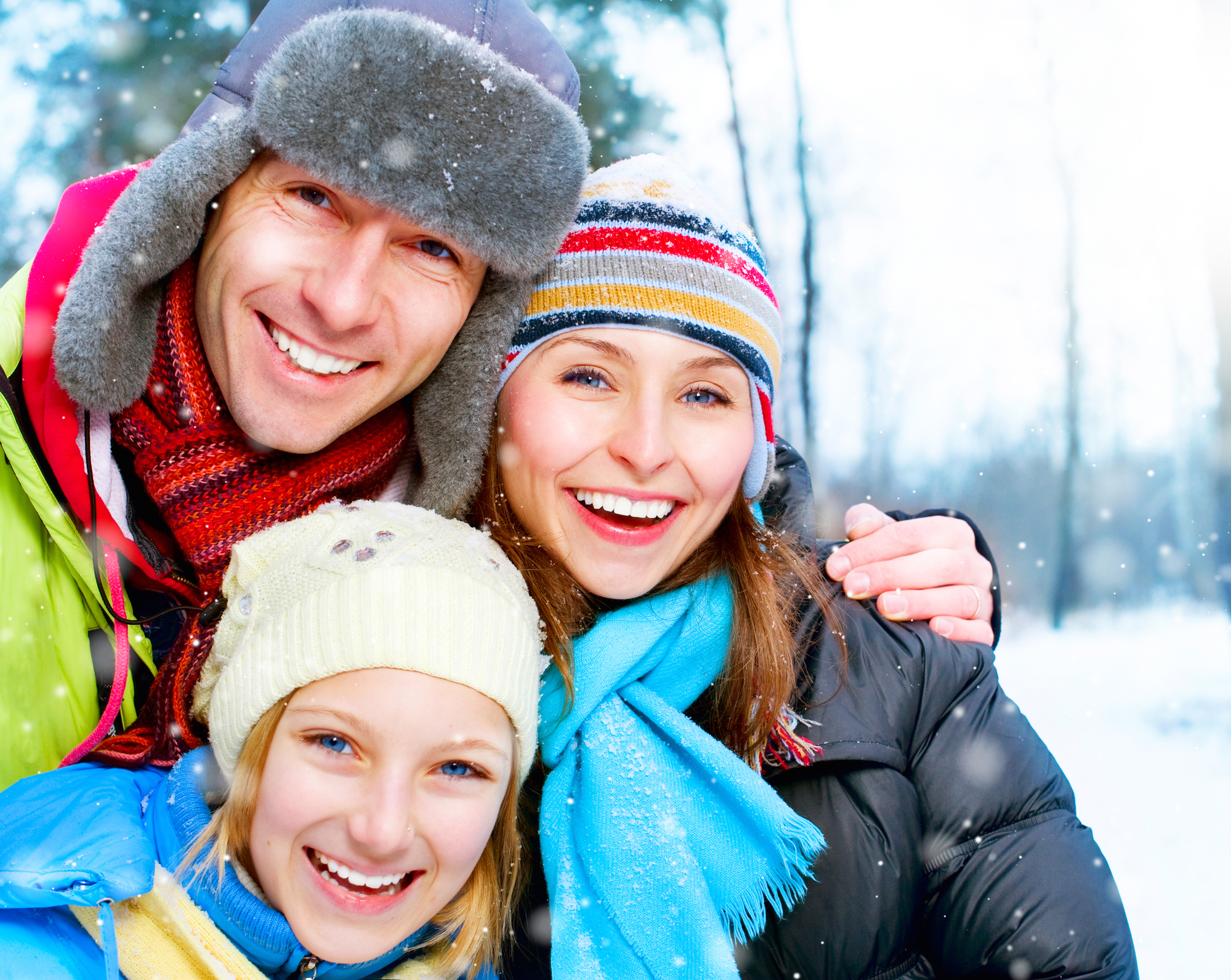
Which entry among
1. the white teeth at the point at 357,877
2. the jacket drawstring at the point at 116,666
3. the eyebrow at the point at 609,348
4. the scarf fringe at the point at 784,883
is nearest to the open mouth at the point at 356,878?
the white teeth at the point at 357,877

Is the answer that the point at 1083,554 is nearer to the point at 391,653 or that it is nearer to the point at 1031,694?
the point at 1031,694

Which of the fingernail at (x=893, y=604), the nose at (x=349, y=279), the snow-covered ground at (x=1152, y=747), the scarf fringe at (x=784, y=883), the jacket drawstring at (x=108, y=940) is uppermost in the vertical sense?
the nose at (x=349, y=279)

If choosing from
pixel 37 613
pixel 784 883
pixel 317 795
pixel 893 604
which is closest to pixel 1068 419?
pixel 893 604

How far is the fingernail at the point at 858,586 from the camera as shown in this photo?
2.09m

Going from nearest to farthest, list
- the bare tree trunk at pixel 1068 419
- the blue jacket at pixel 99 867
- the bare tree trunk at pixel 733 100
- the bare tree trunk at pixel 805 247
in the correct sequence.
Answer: the blue jacket at pixel 99 867, the bare tree trunk at pixel 733 100, the bare tree trunk at pixel 805 247, the bare tree trunk at pixel 1068 419

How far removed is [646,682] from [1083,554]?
647cm

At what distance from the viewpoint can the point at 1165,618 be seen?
278 inches

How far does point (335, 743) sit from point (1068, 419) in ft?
22.7

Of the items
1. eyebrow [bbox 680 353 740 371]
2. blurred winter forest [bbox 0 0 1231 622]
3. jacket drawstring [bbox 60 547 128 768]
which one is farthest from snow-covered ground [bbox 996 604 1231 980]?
jacket drawstring [bbox 60 547 128 768]

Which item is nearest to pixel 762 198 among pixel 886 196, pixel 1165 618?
pixel 886 196

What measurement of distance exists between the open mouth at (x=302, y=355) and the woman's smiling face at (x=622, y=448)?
→ 366mm

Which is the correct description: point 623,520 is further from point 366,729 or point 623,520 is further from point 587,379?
point 366,729

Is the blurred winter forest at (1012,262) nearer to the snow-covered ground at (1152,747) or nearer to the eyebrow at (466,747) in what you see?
the snow-covered ground at (1152,747)

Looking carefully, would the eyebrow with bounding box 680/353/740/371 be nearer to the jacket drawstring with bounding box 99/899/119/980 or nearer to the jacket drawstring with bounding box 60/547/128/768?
the jacket drawstring with bounding box 60/547/128/768
